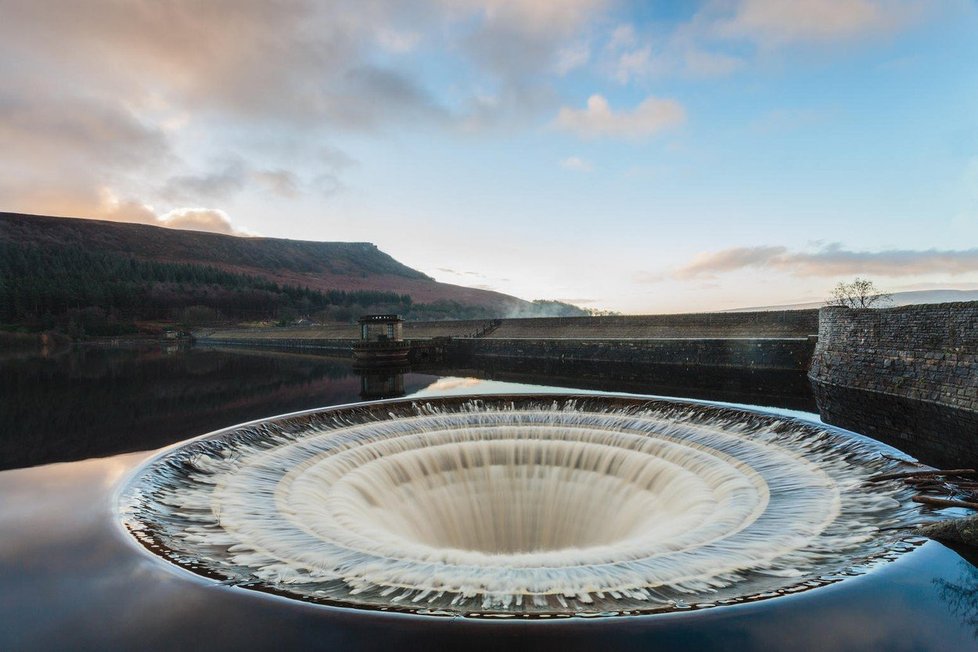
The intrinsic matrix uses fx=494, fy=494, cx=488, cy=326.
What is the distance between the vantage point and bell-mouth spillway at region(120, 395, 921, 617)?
4102 millimetres

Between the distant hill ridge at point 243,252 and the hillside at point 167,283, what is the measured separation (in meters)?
0.35

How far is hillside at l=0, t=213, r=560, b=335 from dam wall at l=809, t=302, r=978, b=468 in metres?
60.6

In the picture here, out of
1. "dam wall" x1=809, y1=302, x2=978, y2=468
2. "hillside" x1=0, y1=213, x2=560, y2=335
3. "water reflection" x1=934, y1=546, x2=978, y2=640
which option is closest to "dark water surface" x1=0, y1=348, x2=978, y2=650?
"water reflection" x1=934, y1=546, x2=978, y2=640

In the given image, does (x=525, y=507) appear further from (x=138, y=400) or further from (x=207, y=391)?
(x=207, y=391)

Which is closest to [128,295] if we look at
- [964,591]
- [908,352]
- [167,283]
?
[167,283]

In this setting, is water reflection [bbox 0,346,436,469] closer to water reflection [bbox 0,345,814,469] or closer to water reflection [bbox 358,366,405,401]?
water reflection [bbox 0,345,814,469]

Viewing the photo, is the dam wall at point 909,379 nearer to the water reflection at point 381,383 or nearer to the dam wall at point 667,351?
the dam wall at point 667,351

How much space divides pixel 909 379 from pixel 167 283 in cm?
11224

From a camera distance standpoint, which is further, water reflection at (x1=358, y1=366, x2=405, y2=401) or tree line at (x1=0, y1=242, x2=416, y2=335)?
tree line at (x1=0, y1=242, x2=416, y2=335)

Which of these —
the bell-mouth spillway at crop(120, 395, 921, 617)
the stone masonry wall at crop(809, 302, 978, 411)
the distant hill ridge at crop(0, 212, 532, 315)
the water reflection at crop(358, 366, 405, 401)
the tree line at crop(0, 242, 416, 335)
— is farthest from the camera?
the distant hill ridge at crop(0, 212, 532, 315)

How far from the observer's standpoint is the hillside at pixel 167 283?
256 ft

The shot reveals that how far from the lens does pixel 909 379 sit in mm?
13055

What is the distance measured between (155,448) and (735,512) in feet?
33.0

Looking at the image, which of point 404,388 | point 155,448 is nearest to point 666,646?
point 155,448
